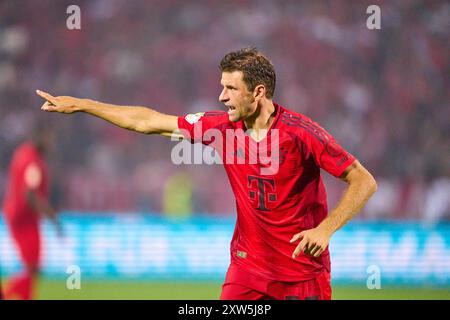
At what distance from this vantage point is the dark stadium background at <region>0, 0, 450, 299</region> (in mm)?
11750

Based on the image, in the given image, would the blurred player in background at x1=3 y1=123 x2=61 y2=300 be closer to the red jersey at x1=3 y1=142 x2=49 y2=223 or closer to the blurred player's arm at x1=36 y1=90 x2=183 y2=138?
the red jersey at x1=3 y1=142 x2=49 y2=223

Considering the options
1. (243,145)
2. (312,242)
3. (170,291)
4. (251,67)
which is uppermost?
(251,67)

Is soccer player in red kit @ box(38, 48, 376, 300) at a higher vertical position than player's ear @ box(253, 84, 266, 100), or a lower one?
lower

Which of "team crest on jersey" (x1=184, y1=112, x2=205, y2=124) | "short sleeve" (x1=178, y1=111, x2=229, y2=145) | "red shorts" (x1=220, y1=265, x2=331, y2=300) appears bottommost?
"red shorts" (x1=220, y1=265, x2=331, y2=300)

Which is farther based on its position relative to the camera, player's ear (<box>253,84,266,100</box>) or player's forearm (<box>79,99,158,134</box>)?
player's forearm (<box>79,99,158,134</box>)

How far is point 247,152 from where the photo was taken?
4.99 m

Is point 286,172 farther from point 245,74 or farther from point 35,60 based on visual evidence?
point 35,60

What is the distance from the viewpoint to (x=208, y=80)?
1496cm

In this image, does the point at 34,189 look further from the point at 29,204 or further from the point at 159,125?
the point at 159,125

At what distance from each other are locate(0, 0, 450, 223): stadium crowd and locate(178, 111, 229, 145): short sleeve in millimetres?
7749

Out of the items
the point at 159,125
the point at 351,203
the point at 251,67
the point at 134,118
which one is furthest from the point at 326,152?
the point at 134,118

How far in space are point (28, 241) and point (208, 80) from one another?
22.9 feet

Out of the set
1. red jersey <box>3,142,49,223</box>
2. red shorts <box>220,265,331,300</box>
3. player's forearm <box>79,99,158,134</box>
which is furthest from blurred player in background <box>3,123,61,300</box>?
red shorts <box>220,265,331,300</box>
